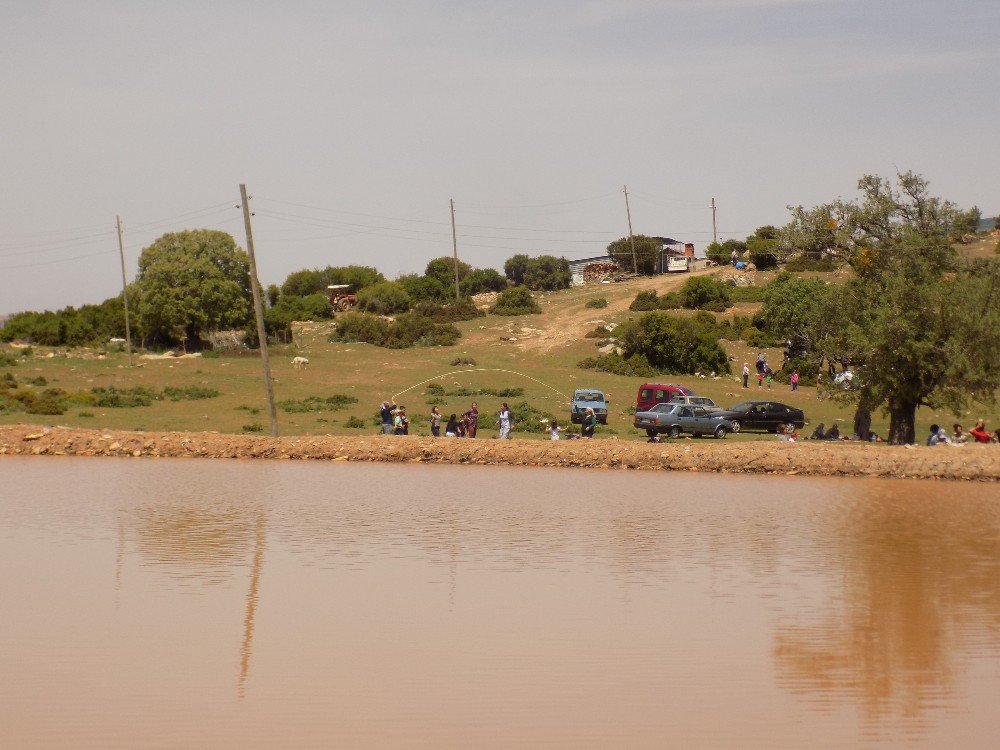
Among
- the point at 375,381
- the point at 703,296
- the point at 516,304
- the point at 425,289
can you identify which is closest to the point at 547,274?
the point at 425,289

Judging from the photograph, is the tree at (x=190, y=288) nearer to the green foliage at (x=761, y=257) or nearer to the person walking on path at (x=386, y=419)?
the person walking on path at (x=386, y=419)

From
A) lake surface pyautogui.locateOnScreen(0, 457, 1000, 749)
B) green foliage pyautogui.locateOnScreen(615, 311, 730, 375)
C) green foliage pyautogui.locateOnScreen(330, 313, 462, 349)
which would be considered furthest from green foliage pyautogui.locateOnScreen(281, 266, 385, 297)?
lake surface pyautogui.locateOnScreen(0, 457, 1000, 749)

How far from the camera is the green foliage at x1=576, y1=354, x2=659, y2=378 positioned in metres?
70.7

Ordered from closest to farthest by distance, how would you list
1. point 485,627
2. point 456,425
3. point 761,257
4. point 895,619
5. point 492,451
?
point 485,627 → point 895,619 → point 492,451 → point 456,425 → point 761,257

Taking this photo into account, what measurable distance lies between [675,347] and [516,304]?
32.9m

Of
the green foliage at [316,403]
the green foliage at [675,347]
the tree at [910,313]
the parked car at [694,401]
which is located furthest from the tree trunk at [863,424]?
the green foliage at [675,347]

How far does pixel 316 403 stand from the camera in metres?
55.2

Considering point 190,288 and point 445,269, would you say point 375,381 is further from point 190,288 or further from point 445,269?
point 445,269

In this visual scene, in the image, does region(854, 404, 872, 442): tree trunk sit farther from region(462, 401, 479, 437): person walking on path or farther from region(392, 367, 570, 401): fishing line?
region(392, 367, 570, 401): fishing line

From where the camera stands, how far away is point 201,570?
587 inches

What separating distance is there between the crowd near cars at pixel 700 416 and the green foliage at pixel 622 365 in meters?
15.3

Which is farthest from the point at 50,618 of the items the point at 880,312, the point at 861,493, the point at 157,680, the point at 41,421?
the point at 41,421

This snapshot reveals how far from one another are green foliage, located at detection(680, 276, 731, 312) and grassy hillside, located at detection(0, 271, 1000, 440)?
25.9ft

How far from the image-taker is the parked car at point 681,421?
46000 millimetres
